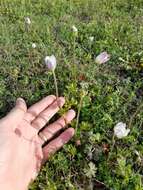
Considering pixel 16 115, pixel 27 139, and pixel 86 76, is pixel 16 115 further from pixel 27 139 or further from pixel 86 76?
pixel 86 76

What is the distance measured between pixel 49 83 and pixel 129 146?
96cm

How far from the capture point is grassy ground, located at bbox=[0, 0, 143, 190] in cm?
311

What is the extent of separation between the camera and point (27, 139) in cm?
314

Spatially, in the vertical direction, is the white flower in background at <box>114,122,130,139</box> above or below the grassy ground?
above

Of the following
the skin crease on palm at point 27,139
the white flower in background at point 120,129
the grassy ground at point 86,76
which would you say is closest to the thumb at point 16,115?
the skin crease on palm at point 27,139

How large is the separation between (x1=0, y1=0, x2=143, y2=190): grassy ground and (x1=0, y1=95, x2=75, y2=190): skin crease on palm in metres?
0.09

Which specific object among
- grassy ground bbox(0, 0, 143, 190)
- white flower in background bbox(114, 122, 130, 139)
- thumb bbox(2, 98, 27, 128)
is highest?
white flower in background bbox(114, 122, 130, 139)

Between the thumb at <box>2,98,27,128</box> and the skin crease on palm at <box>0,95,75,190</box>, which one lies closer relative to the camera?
the skin crease on palm at <box>0,95,75,190</box>

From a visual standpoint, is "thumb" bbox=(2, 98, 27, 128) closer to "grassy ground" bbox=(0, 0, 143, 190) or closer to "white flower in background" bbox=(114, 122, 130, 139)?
"grassy ground" bbox=(0, 0, 143, 190)

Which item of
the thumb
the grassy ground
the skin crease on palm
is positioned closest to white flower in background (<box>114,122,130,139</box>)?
the grassy ground

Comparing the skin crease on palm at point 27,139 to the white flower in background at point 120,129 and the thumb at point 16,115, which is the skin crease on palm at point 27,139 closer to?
the thumb at point 16,115

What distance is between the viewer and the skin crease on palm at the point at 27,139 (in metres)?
2.91

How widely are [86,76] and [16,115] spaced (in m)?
0.84

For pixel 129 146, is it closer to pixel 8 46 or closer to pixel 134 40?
pixel 134 40
